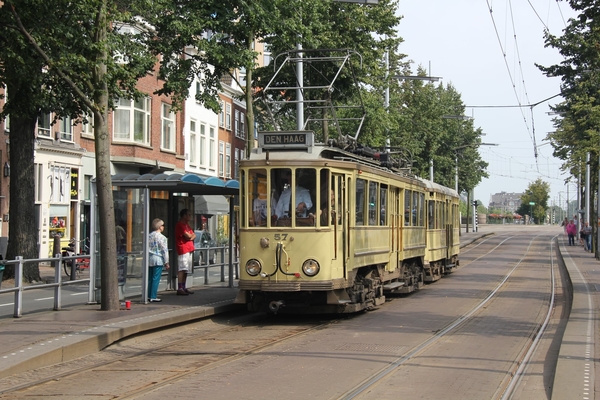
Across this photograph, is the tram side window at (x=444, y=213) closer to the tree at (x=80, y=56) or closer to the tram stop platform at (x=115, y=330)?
the tram stop platform at (x=115, y=330)

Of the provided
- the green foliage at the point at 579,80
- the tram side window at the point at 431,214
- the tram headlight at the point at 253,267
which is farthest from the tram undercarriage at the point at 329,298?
the green foliage at the point at 579,80

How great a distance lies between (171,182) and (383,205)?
15.3 ft

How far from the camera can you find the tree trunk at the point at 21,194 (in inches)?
883

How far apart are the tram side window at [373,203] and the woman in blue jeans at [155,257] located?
4.08 m

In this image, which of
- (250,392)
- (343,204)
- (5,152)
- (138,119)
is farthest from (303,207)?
(138,119)

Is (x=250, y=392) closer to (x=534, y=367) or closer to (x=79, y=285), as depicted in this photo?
(x=534, y=367)

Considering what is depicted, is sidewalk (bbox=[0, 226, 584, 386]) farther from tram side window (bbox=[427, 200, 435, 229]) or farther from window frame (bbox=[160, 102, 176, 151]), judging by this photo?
window frame (bbox=[160, 102, 176, 151])

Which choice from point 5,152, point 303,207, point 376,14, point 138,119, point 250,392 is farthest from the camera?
point 138,119

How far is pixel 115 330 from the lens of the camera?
39.6 feet

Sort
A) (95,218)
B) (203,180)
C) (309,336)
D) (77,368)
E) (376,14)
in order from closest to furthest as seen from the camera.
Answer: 1. (77,368)
2. (309,336)
3. (95,218)
4. (203,180)
5. (376,14)

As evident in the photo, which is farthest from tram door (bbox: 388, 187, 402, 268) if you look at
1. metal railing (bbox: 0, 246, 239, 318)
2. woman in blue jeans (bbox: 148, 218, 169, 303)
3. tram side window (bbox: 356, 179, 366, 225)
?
metal railing (bbox: 0, 246, 239, 318)

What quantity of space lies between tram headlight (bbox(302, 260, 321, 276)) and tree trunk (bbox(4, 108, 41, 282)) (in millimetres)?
10742

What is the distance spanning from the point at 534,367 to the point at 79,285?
8.51 metres

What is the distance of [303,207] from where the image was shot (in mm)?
14633
